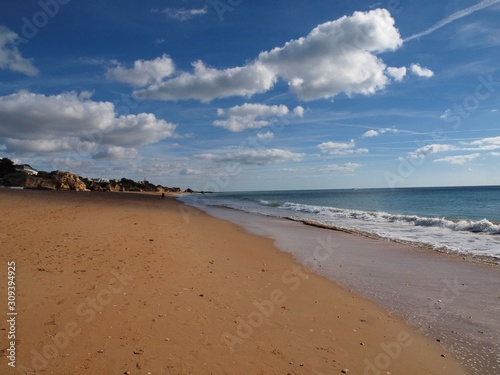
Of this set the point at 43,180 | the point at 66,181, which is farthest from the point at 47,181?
the point at 66,181

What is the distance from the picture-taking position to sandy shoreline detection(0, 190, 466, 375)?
4379mm

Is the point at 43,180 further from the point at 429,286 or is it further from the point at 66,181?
the point at 429,286

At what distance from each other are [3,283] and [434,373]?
8009 mm

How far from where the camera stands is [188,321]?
552 centimetres

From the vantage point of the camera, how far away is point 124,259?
A: 29.8ft

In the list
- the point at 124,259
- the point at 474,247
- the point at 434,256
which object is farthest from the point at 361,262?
the point at 124,259

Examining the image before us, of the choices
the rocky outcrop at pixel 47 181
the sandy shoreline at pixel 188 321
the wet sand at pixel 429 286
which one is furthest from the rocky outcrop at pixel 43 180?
the wet sand at pixel 429 286

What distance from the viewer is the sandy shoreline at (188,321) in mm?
4379

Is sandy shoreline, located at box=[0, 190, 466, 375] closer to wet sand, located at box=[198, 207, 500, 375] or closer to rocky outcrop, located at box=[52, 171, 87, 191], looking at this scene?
wet sand, located at box=[198, 207, 500, 375]

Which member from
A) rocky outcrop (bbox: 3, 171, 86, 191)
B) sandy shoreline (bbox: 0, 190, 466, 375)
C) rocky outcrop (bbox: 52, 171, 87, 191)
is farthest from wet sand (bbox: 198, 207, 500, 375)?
rocky outcrop (bbox: 52, 171, 87, 191)

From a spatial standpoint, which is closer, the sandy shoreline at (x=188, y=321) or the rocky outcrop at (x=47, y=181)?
the sandy shoreline at (x=188, y=321)

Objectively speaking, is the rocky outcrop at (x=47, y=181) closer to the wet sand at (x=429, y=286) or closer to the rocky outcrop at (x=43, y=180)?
the rocky outcrop at (x=43, y=180)

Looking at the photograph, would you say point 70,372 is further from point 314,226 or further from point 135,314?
point 314,226

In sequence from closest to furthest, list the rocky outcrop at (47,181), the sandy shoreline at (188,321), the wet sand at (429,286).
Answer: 1. the sandy shoreline at (188,321)
2. the wet sand at (429,286)
3. the rocky outcrop at (47,181)
